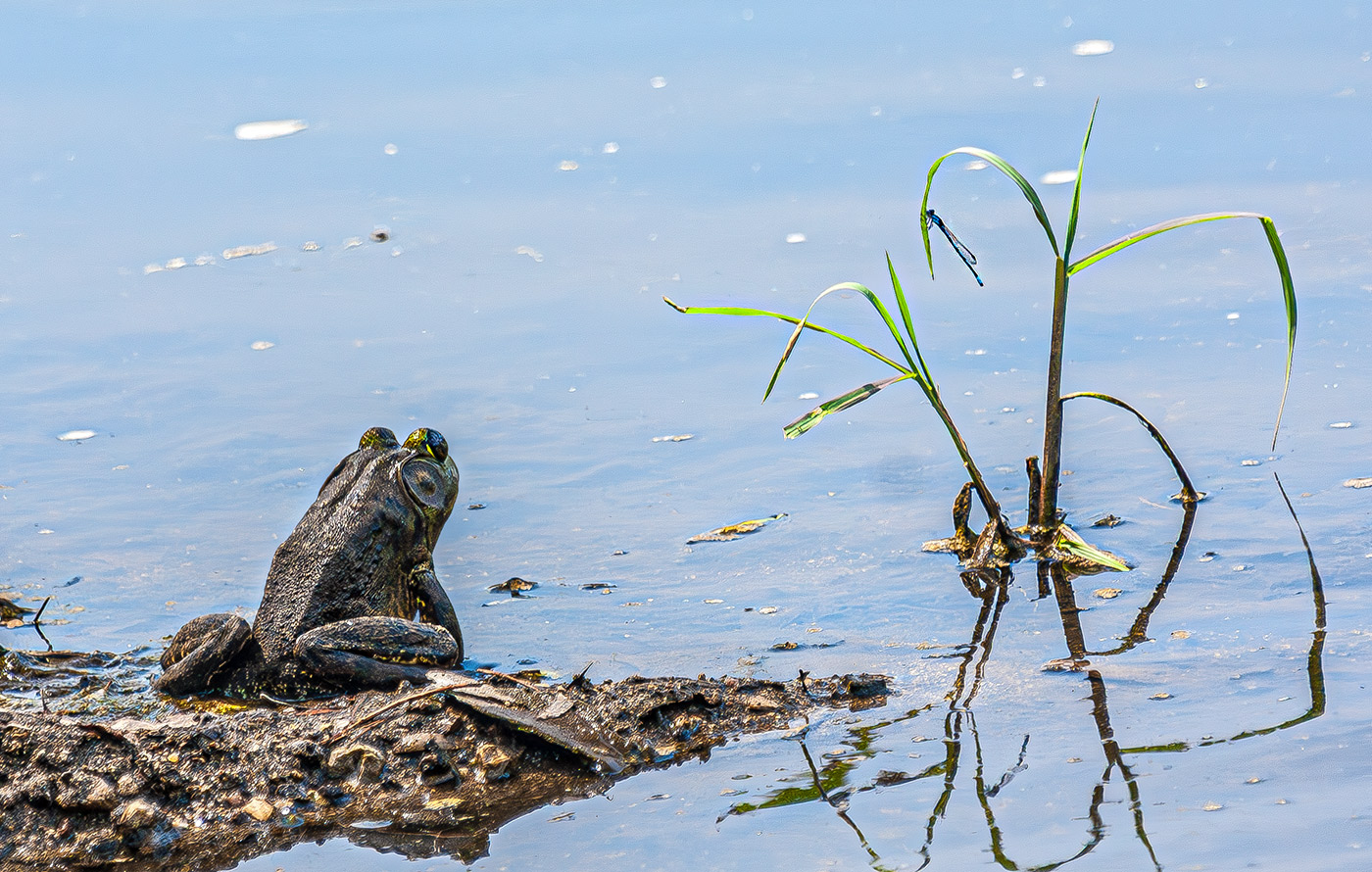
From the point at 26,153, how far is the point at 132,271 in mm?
2690

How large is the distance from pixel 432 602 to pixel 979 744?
2.17m

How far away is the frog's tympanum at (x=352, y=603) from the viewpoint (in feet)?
15.4

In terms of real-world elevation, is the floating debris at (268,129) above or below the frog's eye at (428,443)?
above

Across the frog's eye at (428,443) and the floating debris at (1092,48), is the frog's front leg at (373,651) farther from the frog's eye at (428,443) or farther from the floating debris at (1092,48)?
the floating debris at (1092,48)

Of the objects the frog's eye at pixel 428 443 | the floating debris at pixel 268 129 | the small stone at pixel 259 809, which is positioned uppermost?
the floating debris at pixel 268 129

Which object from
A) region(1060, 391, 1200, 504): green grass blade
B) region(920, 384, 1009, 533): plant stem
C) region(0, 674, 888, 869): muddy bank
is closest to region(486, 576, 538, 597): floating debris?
region(0, 674, 888, 869): muddy bank

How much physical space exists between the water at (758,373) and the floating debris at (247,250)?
5.9 inches

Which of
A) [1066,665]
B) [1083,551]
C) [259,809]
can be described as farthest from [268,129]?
[1066,665]

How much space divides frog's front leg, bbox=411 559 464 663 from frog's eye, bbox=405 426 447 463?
1.52 ft

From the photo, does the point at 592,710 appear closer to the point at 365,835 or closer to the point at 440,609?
the point at 365,835

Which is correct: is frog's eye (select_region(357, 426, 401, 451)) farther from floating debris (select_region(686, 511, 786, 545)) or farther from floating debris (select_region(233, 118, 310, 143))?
floating debris (select_region(233, 118, 310, 143))

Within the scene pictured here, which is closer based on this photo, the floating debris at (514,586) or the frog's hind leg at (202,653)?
the frog's hind leg at (202,653)

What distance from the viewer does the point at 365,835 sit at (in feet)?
12.0

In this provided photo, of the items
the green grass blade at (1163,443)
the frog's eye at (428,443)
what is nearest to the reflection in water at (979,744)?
the green grass blade at (1163,443)
